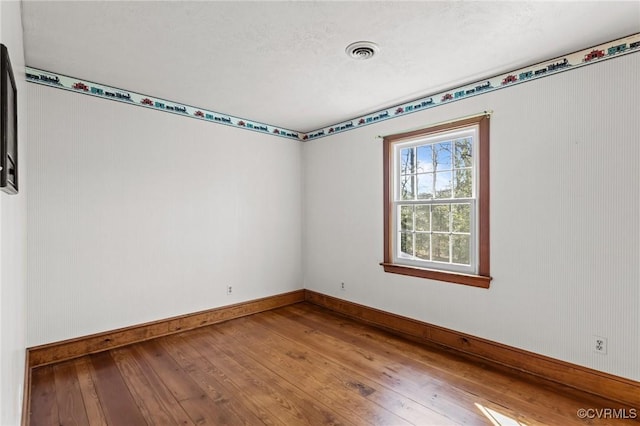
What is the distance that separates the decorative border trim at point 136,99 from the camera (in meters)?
2.81

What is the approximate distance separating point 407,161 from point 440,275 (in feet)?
4.25

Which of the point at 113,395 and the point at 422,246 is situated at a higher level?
the point at 422,246

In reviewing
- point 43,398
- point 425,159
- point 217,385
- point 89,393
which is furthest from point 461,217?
point 43,398

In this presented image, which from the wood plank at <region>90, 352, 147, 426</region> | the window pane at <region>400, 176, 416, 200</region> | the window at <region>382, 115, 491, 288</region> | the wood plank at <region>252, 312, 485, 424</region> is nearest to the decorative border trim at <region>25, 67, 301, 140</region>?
the window at <region>382, 115, 491, 288</region>

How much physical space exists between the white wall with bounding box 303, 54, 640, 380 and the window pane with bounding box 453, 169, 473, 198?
0.26 meters

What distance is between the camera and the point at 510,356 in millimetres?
Result: 2756

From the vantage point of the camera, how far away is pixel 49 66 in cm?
272

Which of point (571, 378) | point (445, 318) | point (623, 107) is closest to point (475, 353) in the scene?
point (445, 318)

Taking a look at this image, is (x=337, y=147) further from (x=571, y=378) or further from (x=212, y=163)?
(x=571, y=378)

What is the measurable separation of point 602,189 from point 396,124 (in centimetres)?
196

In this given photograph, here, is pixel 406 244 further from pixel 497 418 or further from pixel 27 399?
pixel 27 399

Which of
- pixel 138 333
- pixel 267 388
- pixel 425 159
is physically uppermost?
pixel 425 159

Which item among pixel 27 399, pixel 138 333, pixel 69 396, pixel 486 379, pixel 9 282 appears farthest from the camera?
pixel 138 333

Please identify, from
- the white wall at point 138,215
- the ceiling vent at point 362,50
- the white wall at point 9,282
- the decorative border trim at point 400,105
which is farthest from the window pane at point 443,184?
the white wall at point 9,282
